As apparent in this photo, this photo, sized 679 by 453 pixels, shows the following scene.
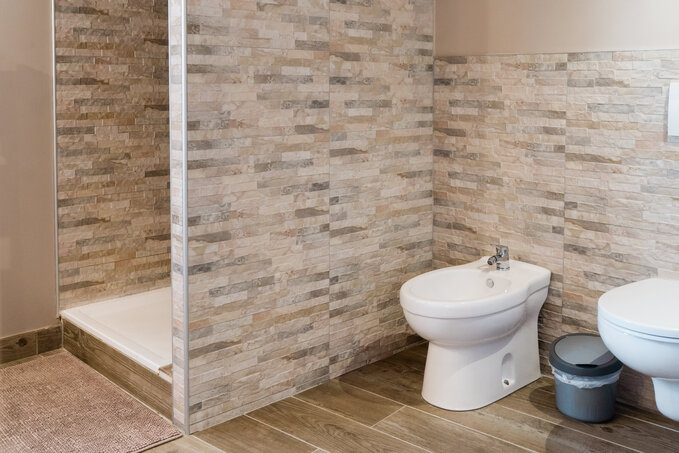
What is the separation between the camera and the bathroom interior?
2.54 m

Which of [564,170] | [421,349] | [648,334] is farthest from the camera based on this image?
[421,349]

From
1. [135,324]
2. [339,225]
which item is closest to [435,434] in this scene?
[339,225]

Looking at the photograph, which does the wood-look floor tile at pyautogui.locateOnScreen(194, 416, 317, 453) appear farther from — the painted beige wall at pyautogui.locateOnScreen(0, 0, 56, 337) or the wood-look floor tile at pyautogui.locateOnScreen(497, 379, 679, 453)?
the painted beige wall at pyautogui.locateOnScreen(0, 0, 56, 337)

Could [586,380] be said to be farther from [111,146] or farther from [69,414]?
[111,146]

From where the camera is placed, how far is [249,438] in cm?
257

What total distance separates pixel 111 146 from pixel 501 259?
1771mm

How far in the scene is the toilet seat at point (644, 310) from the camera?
6.91ft

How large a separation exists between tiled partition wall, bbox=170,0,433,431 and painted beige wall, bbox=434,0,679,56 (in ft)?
0.49

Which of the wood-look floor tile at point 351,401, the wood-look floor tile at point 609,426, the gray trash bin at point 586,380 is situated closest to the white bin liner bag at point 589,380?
the gray trash bin at point 586,380

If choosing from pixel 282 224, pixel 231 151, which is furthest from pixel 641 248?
pixel 231 151

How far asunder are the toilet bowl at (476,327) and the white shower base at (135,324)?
3.18 feet

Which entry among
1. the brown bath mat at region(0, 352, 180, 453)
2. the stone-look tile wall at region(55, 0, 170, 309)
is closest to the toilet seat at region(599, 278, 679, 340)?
the brown bath mat at region(0, 352, 180, 453)

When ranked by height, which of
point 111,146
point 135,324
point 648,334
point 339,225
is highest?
point 111,146

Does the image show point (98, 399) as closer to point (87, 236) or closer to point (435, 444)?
point (87, 236)
